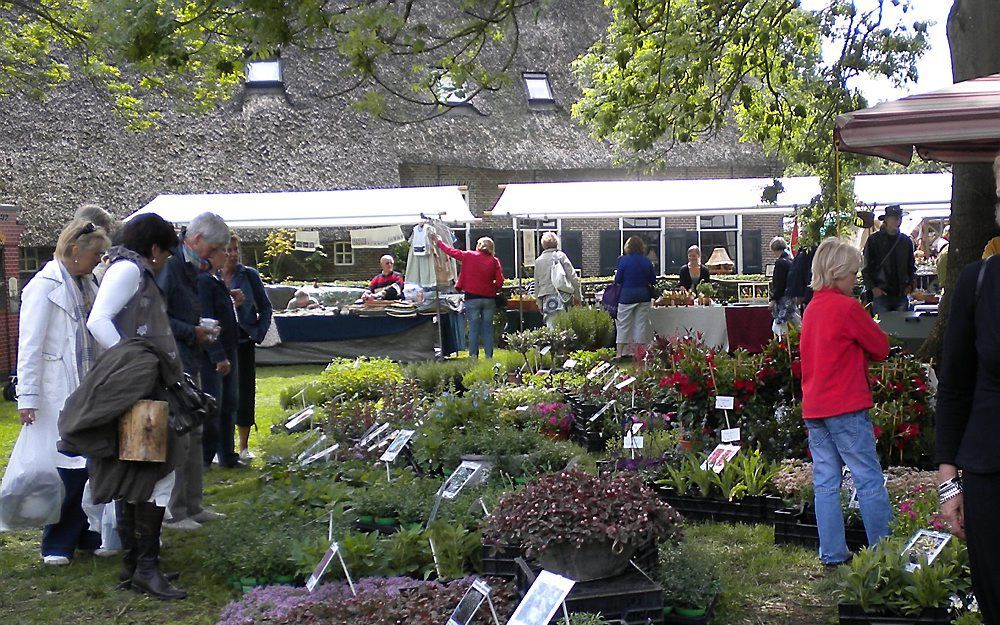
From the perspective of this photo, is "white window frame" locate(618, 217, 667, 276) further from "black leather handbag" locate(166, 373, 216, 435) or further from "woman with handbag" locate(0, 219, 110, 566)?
"black leather handbag" locate(166, 373, 216, 435)

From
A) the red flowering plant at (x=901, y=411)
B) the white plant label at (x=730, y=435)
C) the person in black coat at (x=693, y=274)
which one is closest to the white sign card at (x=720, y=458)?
the white plant label at (x=730, y=435)

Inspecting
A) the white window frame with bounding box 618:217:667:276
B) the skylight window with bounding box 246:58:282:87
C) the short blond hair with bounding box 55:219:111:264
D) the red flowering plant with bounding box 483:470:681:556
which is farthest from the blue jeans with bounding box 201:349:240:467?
the white window frame with bounding box 618:217:667:276

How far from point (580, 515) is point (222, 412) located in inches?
183

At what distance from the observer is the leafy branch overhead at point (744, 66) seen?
1002 centimetres

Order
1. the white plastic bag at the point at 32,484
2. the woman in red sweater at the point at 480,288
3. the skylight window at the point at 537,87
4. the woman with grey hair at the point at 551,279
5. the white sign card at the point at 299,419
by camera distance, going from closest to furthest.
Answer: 1. the white plastic bag at the point at 32,484
2. the white sign card at the point at 299,419
3. the woman in red sweater at the point at 480,288
4. the woman with grey hair at the point at 551,279
5. the skylight window at the point at 537,87

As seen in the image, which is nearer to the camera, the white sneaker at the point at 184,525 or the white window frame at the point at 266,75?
the white sneaker at the point at 184,525

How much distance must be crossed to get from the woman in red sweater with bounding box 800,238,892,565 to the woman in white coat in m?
3.67

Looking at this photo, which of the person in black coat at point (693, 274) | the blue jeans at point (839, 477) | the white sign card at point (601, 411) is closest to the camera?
the blue jeans at point (839, 477)

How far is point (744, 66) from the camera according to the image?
11812 millimetres

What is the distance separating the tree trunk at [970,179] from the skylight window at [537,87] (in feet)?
79.9

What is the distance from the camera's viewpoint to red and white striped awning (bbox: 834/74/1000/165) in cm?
486

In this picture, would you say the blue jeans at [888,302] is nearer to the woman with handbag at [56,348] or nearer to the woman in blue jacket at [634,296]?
the woman in blue jacket at [634,296]

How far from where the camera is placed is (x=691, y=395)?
25.1 ft

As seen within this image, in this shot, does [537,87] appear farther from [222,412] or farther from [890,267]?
[222,412]
